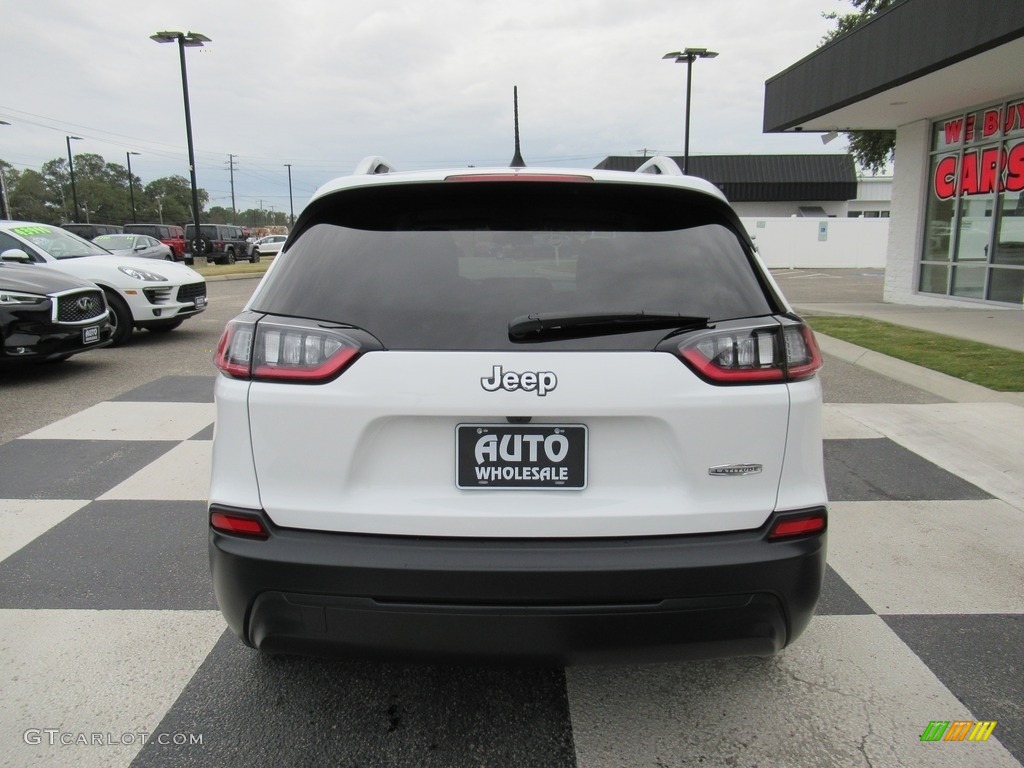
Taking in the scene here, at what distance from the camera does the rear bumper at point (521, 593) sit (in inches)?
72.3

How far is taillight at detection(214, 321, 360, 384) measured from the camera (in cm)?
192

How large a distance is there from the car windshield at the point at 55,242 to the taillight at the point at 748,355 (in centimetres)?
998

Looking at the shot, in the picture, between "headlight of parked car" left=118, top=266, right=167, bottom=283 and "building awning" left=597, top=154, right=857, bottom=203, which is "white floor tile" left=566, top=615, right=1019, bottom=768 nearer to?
"headlight of parked car" left=118, top=266, right=167, bottom=283

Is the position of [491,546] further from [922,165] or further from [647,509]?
[922,165]

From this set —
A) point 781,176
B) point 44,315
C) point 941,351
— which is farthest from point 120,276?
point 781,176

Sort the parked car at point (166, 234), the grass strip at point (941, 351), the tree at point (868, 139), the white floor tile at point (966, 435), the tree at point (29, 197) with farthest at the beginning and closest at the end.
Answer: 1. the tree at point (29, 197)
2. the parked car at point (166, 234)
3. the tree at point (868, 139)
4. the grass strip at point (941, 351)
5. the white floor tile at point (966, 435)

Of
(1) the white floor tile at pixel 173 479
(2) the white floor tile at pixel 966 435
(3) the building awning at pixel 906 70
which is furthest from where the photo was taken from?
(3) the building awning at pixel 906 70

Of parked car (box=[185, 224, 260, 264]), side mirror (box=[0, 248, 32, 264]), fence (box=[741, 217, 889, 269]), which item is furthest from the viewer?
fence (box=[741, 217, 889, 269])

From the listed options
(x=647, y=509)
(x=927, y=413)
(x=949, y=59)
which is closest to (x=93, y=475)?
(x=647, y=509)

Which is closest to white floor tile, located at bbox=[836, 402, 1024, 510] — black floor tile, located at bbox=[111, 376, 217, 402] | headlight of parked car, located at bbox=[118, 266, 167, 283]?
black floor tile, located at bbox=[111, 376, 217, 402]

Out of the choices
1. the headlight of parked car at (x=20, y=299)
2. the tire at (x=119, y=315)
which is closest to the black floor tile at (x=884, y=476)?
the headlight of parked car at (x=20, y=299)

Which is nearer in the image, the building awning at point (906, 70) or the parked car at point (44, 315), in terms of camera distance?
the parked car at point (44, 315)

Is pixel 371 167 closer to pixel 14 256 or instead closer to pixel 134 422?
pixel 134 422

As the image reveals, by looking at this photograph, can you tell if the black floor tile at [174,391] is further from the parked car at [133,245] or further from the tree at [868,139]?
the tree at [868,139]
